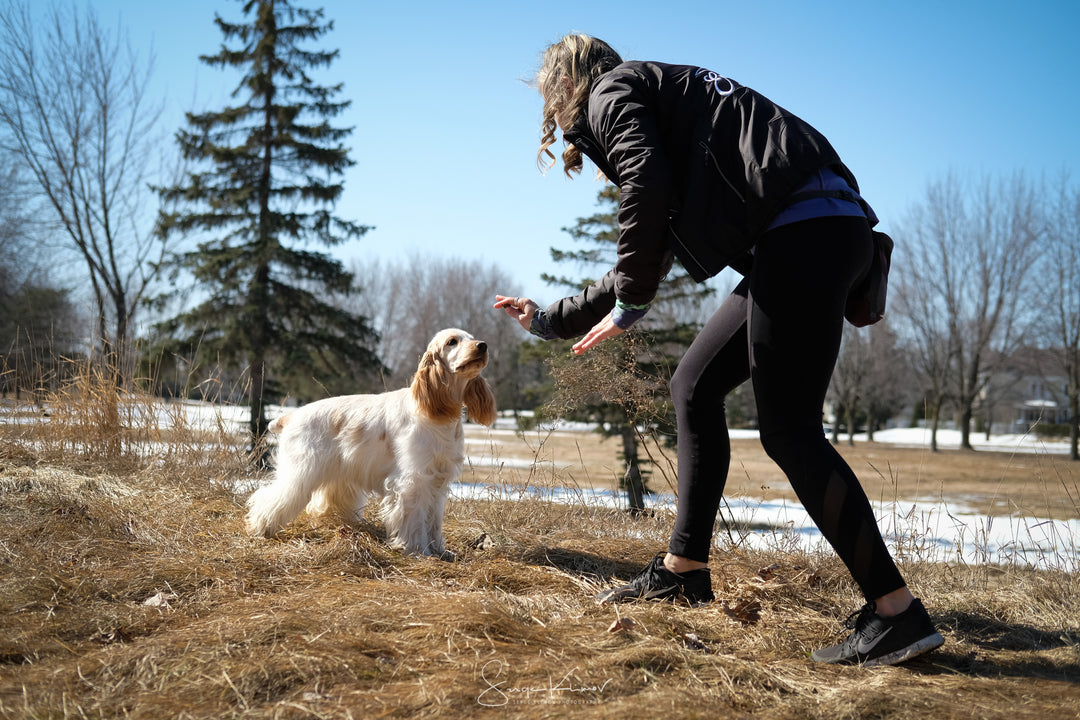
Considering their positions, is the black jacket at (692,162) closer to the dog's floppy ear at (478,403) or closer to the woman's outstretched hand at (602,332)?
the woman's outstretched hand at (602,332)

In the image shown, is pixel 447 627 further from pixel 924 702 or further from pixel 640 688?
pixel 924 702

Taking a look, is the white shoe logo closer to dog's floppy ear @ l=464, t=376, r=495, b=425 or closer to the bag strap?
the bag strap

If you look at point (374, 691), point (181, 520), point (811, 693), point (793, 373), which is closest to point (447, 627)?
point (374, 691)

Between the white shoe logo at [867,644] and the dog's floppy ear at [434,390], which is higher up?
the dog's floppy ear at [434,390]

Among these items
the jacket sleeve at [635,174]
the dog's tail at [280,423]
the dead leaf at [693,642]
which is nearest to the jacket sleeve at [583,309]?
the jacket sleeve at [635,174]

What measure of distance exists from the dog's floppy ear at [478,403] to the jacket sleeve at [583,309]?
1.24m

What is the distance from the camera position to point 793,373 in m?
2.23

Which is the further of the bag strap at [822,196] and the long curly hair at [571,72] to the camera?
the long curly hair at [571,72]

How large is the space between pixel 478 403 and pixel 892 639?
2.54 m

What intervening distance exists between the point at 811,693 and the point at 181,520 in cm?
351

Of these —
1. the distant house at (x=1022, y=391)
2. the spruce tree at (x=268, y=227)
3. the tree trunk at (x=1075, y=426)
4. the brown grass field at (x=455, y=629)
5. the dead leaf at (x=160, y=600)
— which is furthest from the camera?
the distant house at (x=1022, y=391)

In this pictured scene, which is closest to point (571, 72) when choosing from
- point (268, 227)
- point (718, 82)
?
point (718, 82)

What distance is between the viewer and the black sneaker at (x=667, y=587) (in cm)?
268

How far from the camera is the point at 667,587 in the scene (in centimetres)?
268
